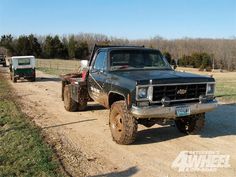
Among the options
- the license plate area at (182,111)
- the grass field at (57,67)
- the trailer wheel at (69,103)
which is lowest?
the grass field at (57,67)

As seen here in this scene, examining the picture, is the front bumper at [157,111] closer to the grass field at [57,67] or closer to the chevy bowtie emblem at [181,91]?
the chevy bowtie emblem at [181,91]

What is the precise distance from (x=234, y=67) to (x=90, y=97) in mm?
65655

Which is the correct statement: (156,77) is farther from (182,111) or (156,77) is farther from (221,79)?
(221,79)

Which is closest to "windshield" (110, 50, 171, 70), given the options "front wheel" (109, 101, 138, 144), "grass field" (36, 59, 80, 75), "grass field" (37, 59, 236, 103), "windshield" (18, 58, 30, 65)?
"front wheel" (109, 101, 138, 144)

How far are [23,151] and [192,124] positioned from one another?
12.4 ft

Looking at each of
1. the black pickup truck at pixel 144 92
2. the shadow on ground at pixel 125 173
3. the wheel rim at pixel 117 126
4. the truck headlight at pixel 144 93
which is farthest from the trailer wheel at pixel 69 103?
the shadow on ground at pixel 125 173

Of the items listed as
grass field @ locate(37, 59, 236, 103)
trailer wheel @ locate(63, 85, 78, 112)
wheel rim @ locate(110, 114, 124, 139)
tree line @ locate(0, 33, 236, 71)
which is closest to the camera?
wheel rim @ locate(110, 114, 124, 139)

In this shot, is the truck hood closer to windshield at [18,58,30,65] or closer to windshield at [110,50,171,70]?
windshield at [110,50,171,70]

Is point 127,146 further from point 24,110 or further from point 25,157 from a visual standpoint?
point 24,110

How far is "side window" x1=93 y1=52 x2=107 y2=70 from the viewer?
31.8ft

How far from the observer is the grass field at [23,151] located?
6.47 m

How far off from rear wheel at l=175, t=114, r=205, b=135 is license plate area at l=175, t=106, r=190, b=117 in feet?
3.07

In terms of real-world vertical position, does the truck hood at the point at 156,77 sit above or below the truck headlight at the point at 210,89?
above

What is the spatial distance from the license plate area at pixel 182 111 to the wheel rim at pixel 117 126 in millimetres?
1169
